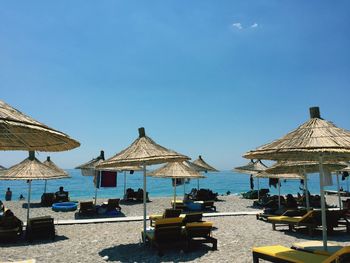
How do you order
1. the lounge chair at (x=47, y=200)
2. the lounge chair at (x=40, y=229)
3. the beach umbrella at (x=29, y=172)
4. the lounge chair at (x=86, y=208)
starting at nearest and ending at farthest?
the lounge chair at (x=40, y=229)
the beach umbrella at (x=29, y=172)
the lounge chair at (x=86, y=208)
the lounge chair at (x=47, y=200)

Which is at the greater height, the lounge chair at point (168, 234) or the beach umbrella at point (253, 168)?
the beach umbrella at point (253, 168)

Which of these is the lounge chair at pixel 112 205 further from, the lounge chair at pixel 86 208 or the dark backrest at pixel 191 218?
the dark backrest at pixel 191 218

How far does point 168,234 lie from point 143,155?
2137mm

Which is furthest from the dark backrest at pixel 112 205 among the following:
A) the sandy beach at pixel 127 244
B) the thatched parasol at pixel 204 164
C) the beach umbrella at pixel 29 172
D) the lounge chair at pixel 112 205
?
the thatched parasol at pixel 204 164

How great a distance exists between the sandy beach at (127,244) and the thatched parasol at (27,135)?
10.7ft

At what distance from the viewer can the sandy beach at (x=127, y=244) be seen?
24.4ft

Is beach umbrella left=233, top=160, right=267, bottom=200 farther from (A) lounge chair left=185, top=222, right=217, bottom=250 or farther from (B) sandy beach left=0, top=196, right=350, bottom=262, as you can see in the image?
(A) lounge chair left=185, top=222, right=217, bottom=250

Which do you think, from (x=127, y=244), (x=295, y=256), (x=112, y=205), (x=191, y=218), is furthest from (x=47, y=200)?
(x=295, y=256)

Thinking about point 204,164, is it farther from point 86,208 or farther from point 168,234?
point 168,234

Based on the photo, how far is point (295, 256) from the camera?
224 inches

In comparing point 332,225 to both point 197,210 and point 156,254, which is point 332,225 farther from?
point 197,210

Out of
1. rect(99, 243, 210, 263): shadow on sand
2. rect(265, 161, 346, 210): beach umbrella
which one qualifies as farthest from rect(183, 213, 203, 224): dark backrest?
rect(265, 161, 346, 210): beach umbrella

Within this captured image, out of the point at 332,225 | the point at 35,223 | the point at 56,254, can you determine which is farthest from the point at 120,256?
the point at 332,225

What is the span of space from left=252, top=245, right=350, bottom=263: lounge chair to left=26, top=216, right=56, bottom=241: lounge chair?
6.47 metres
